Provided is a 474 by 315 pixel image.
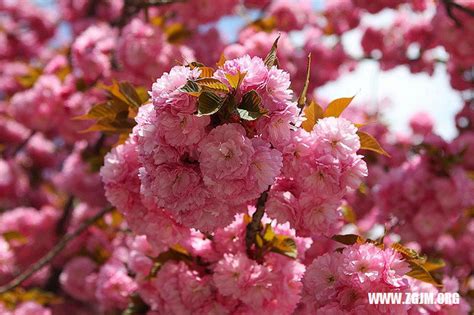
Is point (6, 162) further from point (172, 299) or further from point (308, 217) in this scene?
point (308, 217)

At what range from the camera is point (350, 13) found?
430cm

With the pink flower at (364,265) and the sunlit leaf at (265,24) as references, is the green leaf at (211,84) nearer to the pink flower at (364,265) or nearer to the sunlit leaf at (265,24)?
the pink flower at (364,265)

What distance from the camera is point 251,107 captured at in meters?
1.37

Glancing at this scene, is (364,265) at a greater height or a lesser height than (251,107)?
lesser

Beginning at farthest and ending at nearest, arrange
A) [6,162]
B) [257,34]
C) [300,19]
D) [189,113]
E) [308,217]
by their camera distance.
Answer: [6,162] < [300,19] < [257,34] < [308,217] < [189,113]

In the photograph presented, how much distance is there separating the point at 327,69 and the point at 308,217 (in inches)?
110

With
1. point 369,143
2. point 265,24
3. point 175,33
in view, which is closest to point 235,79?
point 369,143

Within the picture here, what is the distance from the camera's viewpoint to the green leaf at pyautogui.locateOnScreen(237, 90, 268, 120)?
52.9 inches

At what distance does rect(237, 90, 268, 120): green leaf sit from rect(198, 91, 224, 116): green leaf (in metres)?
0.05

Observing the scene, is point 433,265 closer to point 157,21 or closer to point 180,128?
point 180,128

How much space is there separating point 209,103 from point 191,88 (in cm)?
6

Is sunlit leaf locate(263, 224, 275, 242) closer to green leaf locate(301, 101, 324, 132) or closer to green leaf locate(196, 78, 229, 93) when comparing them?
green leaf locate(301, 101, 324, 132)

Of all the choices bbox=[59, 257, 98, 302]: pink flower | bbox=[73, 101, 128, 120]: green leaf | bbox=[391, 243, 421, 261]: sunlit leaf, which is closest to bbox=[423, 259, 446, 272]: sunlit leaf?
bbox=[391, 243, 421, 261]: sunlit leaf

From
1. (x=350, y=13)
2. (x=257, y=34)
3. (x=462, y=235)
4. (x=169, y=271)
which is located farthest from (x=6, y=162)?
(x=462, y=235)
